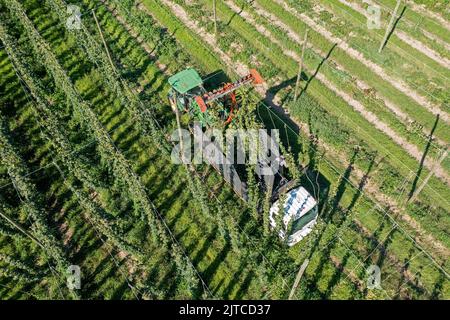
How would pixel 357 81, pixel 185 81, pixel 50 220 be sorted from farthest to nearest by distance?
pixel 357 81 < pixel 185 81 < pixel 50 220

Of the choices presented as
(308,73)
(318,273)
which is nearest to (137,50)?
(308,73)

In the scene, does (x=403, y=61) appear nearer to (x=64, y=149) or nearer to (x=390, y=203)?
(x=390, y=203)

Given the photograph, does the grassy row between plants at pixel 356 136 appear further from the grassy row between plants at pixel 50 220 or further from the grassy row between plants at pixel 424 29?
the grassy row between plants at pixel 50 220

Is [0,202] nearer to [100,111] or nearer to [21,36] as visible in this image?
[100,111]

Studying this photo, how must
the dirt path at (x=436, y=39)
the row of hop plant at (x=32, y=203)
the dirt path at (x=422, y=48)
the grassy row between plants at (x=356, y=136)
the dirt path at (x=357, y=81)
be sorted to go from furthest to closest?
1. the dirt path at (x=436, y=39)
2. the dirt path at (x=422, y=48)
3. the dirt path at (x=357, y=81)
4. the grassy row between plants at (x=356, y=136)
5. the row of hop plant at (x=32, y=203)

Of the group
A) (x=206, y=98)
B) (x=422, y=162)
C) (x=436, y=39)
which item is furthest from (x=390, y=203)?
(x=436, y=39)

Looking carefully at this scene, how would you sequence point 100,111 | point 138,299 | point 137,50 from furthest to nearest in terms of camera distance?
point 137,50, point 100,111, point 138,299

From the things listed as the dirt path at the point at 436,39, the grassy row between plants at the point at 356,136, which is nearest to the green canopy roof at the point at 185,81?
the grassy row between plants at the point at 356,136

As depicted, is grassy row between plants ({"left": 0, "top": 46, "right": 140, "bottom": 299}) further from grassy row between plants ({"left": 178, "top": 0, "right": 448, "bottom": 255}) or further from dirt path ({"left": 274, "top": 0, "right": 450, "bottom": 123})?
dirt path ({"left": 274, "top": 0, "right": 450, "bottom": 123})
